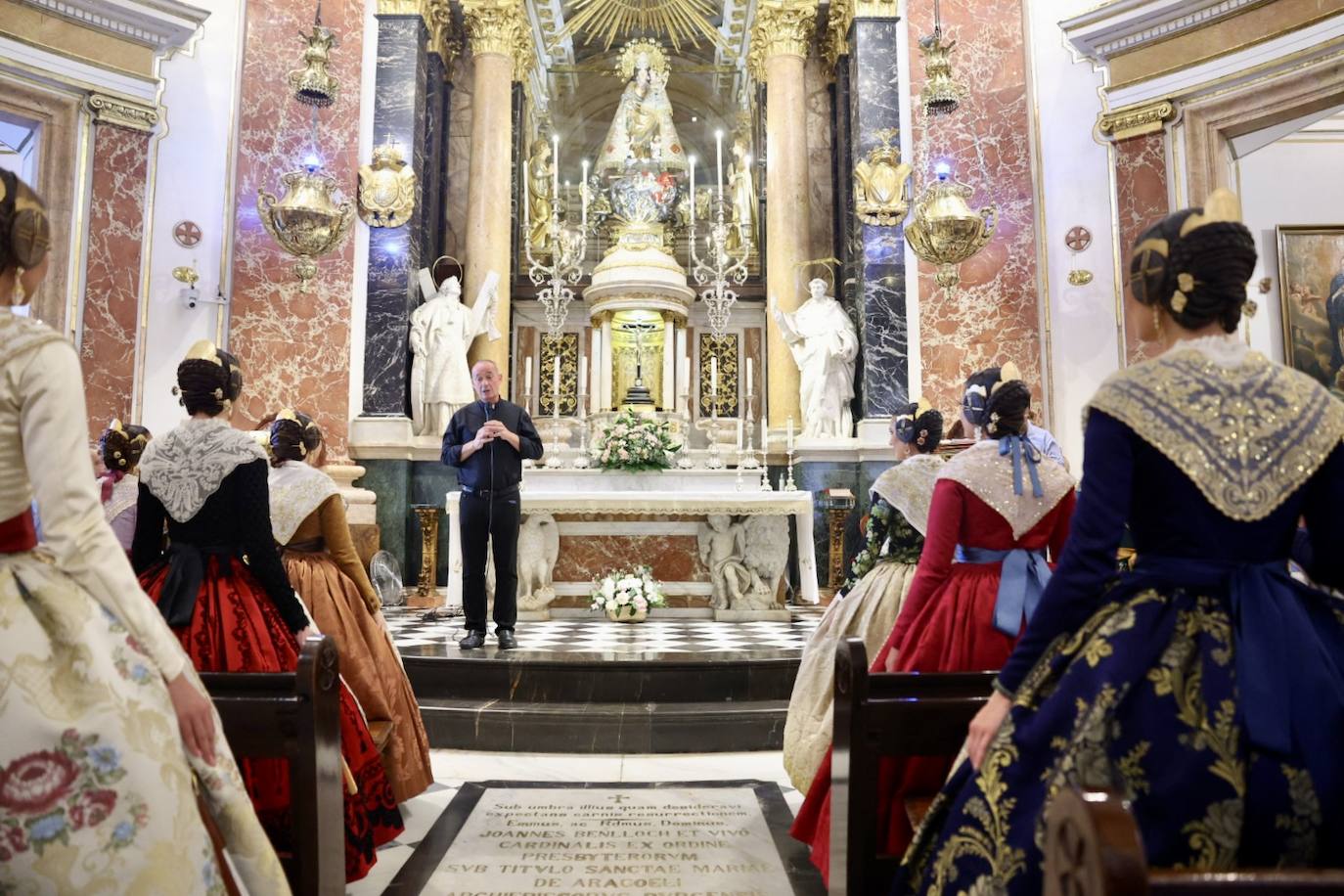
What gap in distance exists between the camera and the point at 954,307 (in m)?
10.0

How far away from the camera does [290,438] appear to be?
368 cm

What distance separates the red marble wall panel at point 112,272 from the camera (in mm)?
Answer: 8711

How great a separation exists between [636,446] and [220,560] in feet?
19.1

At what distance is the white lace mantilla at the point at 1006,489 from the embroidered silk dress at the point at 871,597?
2.05ft

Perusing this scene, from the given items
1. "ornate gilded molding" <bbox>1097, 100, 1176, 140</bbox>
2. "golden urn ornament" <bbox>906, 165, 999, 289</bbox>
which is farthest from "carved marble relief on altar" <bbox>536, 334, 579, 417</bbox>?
"ornate gilded molding" <bbox>1097, 100, 1176, 140</bbox>

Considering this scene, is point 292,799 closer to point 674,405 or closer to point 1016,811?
point 1016,811

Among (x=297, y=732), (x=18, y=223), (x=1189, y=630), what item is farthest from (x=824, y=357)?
(x=18, y=223)

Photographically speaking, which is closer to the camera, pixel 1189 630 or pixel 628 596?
pixel 1189 630

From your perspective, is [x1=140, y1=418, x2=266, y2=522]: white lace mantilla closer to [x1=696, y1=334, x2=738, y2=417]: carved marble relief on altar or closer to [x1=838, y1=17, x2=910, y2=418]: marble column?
[x1=838, y1=17, x2=910, y2=418]: marble column

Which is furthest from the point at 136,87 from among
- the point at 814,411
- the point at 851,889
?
the point at 851,889

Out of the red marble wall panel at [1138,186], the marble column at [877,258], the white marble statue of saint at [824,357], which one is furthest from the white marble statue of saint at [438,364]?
the red marble wall panel at [1138,186]

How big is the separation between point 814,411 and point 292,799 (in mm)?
8497

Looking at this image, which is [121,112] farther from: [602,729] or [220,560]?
[220,560]

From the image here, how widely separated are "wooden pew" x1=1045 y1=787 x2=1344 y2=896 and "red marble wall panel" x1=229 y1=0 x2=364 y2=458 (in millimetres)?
9342
